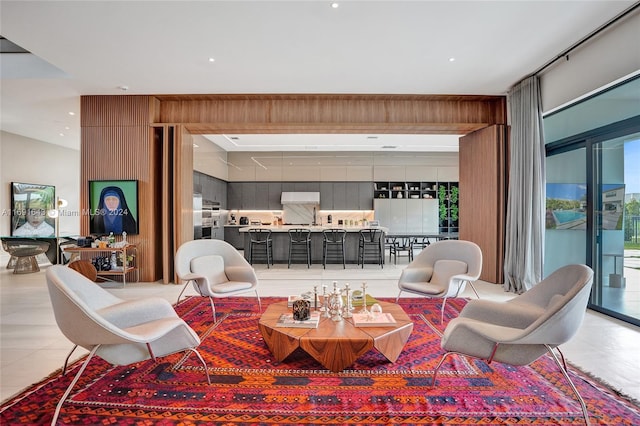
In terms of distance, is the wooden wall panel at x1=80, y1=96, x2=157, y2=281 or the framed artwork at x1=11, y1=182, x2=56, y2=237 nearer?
the wooden wall panel at x1=80, y1=96, x2=157, y2=281

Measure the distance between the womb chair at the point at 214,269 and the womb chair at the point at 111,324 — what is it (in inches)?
43.9

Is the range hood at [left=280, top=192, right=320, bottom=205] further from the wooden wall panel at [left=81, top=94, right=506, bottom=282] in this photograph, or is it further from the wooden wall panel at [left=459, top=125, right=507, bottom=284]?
the wooden wall panel at [left=459, top=125, right=507, bottom=284]

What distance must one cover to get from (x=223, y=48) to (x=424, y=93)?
3.19 metres

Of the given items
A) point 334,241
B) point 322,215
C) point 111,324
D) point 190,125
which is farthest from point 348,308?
point 322,215

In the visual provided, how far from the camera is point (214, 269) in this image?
13.7 feet

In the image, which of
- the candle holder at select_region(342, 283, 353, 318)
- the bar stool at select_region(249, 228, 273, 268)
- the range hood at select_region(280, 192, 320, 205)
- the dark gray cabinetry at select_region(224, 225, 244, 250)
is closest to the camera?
the candle holder at select_region(342, 283, 353, 318)

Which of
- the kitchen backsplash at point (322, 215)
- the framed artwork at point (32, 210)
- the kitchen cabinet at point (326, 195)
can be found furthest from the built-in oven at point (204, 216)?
the framed artwork at point (32, 210)

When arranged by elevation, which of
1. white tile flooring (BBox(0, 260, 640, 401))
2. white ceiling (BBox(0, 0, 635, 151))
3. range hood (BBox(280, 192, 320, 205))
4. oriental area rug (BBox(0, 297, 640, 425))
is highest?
white ceiling (BBox(0, 0, 635, 151))

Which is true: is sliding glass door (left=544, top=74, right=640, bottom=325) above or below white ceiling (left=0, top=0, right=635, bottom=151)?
below

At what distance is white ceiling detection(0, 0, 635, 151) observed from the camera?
10.9 ft

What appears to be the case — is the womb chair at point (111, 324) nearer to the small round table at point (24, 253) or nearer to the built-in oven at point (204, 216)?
the built-in oven at point (204, 216)

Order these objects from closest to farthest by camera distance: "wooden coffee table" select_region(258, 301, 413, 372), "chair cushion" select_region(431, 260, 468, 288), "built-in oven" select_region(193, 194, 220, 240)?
1. "wooden coffee table" select_region(258, 301, 413, 372)
2. "chair cushion" select_region(431, 260, 468, 288)
3. "built-in oven" select_region(193, 194, 220, 240)

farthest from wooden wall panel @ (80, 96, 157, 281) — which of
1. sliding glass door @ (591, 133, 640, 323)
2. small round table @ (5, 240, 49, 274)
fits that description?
sliding glass door @ (591, 133, 640, 323)

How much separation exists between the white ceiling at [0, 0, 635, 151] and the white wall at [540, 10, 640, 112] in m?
0.24
